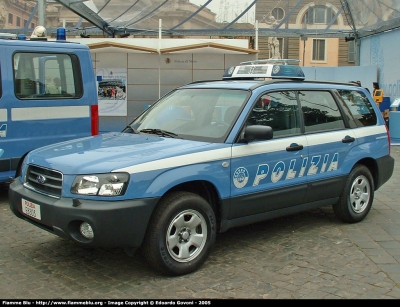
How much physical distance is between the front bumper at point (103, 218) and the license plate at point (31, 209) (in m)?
0.13

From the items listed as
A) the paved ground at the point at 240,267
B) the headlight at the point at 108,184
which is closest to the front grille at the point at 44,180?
the headlight at the point at 108,184

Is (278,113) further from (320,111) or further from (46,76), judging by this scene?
(46,76)

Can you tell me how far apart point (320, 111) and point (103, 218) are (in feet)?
9.88

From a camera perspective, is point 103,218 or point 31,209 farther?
point 31,209

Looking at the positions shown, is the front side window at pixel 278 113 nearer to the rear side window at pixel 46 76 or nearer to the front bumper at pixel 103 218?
the front bumper at pixel 103 218

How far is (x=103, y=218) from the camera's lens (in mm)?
3979

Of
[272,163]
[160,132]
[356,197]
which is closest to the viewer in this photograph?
[272,163]

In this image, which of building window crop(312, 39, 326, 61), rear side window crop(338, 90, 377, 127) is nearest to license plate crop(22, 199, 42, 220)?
rear side window crop(338, 90, 377, 127)

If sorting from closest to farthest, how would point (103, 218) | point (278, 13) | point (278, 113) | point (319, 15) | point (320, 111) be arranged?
1. point (103, 218)
2. point (278, 113)
3. point (320, 111)
4. point (278, 13)
5. point (319, 15)

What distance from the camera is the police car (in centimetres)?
412

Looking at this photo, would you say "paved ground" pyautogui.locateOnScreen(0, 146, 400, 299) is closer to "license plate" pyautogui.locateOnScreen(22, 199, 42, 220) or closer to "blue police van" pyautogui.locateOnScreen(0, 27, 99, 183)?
"license plate" pyautogui.locateOnScreen(22, 199, 42, 220)

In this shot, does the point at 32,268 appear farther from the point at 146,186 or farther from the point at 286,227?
the point at 286,227

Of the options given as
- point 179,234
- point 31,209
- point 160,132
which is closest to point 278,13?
point 160,132

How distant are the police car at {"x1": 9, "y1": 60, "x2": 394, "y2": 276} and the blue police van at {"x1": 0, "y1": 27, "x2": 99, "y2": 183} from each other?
2027 millimetres
